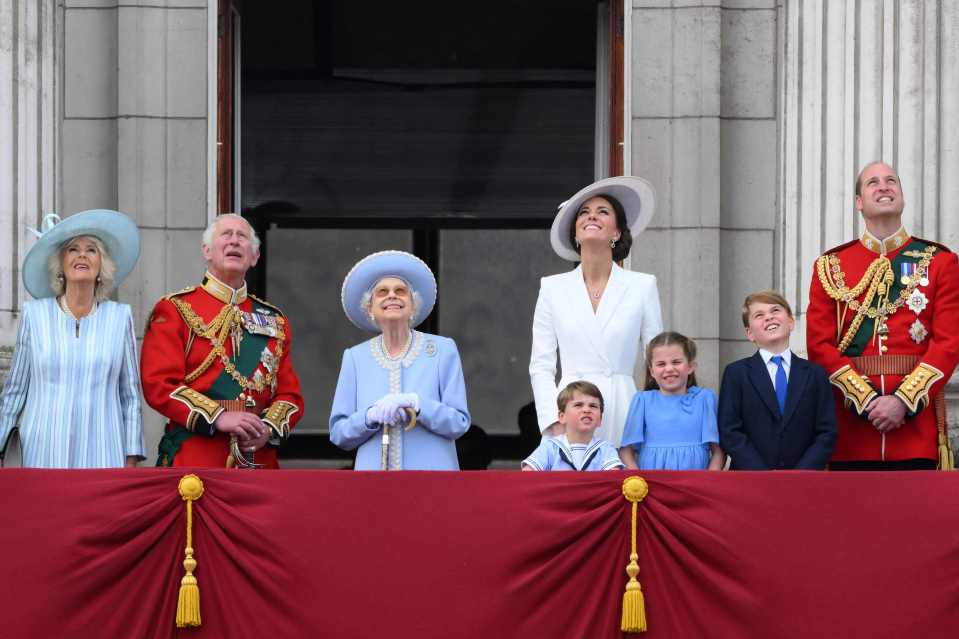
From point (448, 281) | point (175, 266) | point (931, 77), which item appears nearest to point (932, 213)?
point (931, 77)

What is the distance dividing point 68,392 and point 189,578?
52.0 inches

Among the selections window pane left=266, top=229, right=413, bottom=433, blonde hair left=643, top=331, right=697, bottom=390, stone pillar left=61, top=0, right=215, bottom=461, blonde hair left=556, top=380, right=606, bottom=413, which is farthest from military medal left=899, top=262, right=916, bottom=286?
window pane left=266, top=229, right=413, bottom=433

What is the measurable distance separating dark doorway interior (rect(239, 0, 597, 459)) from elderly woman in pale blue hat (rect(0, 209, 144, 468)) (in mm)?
5808

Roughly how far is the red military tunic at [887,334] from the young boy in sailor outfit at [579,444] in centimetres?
107

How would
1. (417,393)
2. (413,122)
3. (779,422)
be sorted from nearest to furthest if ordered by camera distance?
(779,422) → (417,393) → (413,122)

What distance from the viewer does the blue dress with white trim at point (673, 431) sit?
7.04m

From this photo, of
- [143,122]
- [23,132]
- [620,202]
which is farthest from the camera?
[143,122]

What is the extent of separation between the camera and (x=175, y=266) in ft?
31.0

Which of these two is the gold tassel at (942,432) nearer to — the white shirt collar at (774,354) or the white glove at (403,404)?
the white shirt collar at (774,354)

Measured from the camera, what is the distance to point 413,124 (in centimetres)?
1404

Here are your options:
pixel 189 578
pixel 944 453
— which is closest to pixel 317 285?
pixel 944 453

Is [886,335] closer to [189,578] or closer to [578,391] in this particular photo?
[578,391]

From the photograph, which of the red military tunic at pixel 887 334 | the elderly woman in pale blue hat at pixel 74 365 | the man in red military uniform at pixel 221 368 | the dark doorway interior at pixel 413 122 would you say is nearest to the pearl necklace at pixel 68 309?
the elderly woman in pale blue hat at pixel 74 365

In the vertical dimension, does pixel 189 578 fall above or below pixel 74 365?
below
